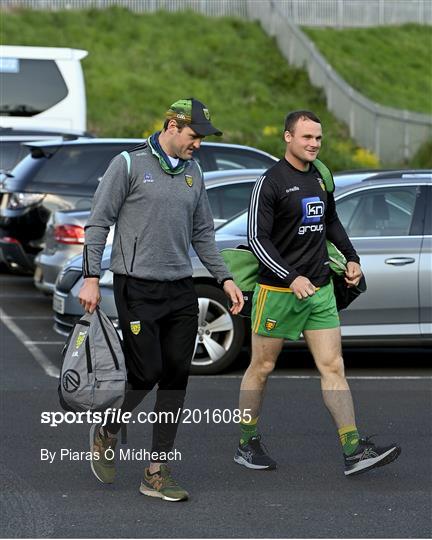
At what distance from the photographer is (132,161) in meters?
6.49

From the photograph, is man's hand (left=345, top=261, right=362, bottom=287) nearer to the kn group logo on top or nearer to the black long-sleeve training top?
the black long-sleeve training top

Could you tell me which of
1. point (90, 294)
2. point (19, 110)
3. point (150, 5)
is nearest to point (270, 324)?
point (90, 294)

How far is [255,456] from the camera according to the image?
7.28m

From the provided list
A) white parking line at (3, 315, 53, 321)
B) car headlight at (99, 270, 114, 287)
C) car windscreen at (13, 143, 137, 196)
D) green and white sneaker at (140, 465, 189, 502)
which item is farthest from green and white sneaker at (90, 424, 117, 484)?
car windscreen at (13, 143, 137, 196)

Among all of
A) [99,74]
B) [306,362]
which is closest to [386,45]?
[99,74]

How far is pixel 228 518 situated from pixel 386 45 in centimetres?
4913

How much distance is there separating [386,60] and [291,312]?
4699 cm

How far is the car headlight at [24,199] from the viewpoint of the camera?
15.2m

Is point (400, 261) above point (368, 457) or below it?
above

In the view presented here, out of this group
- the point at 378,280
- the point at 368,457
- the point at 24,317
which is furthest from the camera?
the point at 24,317

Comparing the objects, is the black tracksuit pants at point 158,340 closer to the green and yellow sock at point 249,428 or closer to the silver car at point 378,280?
the green and yellow sock at point 249,428

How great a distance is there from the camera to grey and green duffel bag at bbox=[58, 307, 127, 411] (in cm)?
640

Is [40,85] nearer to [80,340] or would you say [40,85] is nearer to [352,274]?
[352,274]

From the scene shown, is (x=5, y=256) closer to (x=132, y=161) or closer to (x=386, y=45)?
(x=132, y=161)
